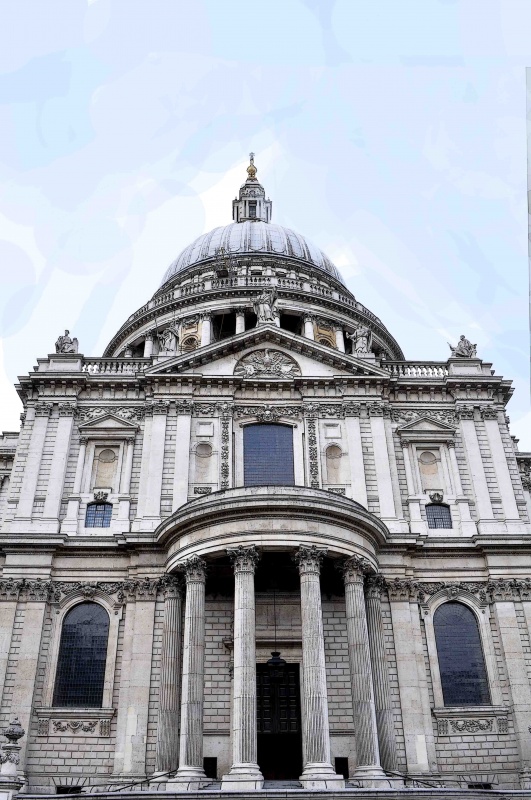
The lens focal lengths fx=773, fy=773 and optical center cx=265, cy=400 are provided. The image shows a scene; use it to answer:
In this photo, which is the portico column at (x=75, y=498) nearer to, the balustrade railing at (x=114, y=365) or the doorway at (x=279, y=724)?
the balustrade railing at (x=114, y=365)

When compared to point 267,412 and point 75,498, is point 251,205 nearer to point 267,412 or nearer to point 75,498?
point 267,412

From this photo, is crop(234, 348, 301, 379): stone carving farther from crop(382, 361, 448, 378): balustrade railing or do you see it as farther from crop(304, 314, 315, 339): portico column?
crop(304, 314, 315, 339): portico column

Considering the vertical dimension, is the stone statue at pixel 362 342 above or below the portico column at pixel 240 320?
below

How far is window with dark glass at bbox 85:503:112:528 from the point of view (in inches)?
1244

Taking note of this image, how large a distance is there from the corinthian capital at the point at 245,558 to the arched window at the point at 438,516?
9318mm

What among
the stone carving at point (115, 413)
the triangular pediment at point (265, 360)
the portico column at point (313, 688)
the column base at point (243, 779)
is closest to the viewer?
the column base at point (243, 779)

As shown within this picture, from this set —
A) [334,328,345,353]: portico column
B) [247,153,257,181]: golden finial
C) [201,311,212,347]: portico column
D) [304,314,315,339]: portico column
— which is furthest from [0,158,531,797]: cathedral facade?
[247,153,257,181]: golden finial

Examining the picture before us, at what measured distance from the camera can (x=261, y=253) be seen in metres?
54.8

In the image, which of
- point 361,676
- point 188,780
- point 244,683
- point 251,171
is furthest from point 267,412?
point 251,171

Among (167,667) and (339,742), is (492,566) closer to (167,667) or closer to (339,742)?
(339,742)

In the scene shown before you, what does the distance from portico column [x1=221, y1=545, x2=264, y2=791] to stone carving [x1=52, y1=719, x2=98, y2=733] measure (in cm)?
620

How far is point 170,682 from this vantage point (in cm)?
2653

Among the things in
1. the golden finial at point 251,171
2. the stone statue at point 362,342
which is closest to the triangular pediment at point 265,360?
the stone statue at point 362,342

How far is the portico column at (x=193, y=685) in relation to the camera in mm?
23906
